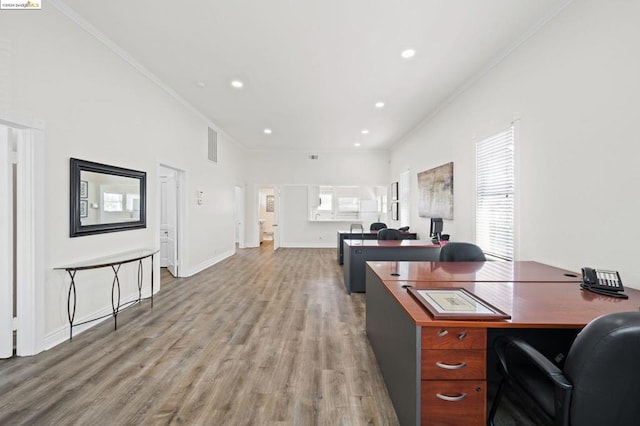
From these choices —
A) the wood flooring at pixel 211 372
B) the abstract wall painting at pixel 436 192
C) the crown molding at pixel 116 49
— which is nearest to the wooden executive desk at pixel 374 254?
the wood flooring at pixel 211 372

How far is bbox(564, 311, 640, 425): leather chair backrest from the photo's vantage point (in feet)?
3.04

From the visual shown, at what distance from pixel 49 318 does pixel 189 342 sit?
1.35m

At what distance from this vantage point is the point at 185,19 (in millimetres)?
2738

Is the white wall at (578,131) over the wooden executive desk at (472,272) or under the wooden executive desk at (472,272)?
over

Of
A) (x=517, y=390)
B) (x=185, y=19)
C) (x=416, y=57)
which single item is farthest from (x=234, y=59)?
(x=517, y=390)

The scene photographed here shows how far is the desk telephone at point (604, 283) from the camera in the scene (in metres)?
1.80

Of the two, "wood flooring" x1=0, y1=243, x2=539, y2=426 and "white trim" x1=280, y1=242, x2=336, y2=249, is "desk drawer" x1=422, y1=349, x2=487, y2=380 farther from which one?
"white trim" x1=280, y1=242, x2=336, y2=249

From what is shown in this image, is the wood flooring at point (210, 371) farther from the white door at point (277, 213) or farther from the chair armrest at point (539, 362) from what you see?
the white door at point (277, 213)

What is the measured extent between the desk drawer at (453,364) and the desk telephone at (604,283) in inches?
48.0

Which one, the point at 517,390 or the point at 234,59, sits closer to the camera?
the point at 517,390

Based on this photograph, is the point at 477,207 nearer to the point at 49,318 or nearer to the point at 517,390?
the point at 517,390

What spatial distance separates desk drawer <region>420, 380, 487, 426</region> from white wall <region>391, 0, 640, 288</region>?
1661 millimetres

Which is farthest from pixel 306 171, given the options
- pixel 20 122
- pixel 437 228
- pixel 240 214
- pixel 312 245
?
pixel 20 122

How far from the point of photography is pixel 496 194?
3555mm
